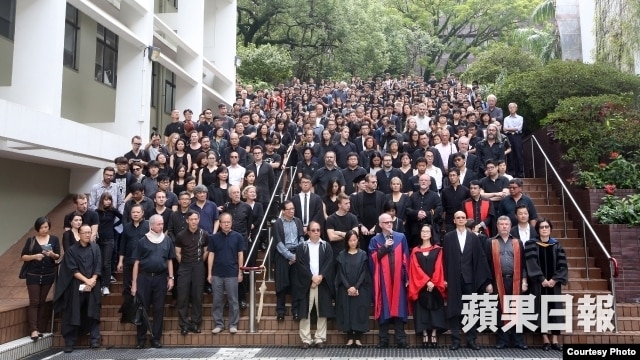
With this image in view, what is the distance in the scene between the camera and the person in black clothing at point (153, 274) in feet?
28.1

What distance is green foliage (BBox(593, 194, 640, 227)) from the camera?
955 cm

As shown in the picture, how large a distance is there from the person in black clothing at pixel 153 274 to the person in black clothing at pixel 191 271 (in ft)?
0.74

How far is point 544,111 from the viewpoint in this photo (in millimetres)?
14148

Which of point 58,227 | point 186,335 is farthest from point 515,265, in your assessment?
point 58,227

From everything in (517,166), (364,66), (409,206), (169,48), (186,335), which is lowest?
(186,335)

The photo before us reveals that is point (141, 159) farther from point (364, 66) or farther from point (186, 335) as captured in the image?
point (364, 66)

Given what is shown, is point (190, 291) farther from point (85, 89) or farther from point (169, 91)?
point (169, 91)

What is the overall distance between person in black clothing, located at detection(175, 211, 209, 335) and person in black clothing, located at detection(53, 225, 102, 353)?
1248 mm

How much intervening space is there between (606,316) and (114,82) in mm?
14838

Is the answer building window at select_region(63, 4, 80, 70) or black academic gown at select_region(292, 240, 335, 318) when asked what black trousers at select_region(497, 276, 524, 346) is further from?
building window at select_region(63, 4, 80, 70)

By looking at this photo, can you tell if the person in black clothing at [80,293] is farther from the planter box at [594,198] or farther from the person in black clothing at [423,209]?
the planter box at [594,198]

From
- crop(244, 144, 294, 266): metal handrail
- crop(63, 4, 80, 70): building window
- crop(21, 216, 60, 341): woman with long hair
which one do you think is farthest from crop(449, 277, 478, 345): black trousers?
crop(63, 4, 80, 70): building window

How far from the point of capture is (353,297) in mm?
8312

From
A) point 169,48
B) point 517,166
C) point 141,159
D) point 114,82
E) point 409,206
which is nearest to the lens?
point 409,206
